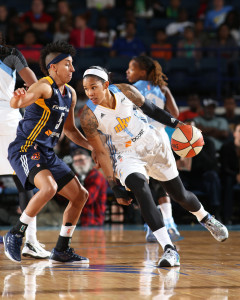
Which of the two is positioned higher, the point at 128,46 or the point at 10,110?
the point at 128,46

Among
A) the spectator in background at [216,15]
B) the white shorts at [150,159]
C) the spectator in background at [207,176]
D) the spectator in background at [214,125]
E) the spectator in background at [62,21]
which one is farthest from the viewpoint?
the spectator in background at [216,15]

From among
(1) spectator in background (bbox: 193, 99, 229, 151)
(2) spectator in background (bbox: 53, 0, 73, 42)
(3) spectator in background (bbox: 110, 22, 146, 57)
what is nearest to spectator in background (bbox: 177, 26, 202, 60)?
(3) spectator in background (bbox: 110, 22, 146, 57)

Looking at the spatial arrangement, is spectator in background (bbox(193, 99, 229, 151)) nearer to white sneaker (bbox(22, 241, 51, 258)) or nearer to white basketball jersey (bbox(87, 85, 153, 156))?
white basketball jersey (bbox(87, 85, 153, 156))

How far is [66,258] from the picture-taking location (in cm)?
500

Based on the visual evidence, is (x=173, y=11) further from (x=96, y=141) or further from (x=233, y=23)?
(x=96, y=141)

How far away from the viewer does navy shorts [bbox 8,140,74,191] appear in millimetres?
4801

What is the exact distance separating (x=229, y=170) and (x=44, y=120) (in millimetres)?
4961

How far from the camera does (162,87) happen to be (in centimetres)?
660

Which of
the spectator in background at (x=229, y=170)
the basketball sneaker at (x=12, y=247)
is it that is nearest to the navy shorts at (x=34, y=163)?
the basketball sneaker at (x=12, y=247)

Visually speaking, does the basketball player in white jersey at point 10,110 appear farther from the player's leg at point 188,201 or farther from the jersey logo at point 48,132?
the player's leg at point 188,201

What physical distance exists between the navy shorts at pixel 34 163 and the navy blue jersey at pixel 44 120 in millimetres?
50

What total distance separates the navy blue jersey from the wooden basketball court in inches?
41.2

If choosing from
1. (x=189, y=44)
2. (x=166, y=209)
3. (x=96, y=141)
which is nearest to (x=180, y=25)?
(x=189, y=44)

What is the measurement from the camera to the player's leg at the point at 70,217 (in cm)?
496
